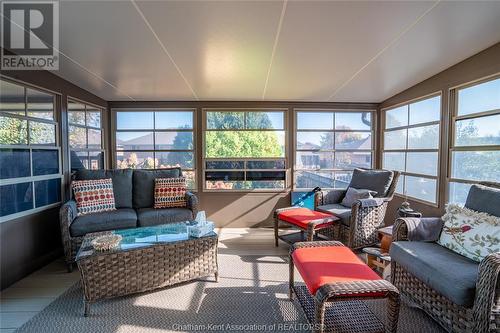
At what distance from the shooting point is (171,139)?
449 centimetres

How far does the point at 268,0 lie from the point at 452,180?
2966 mm

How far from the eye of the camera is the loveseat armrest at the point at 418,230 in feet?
7.32

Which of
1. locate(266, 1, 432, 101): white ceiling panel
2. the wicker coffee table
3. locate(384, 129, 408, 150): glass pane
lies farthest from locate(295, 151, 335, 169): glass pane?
the wicker coffee table

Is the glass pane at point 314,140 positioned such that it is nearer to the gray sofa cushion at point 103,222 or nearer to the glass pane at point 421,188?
the glass pane at point 421,188

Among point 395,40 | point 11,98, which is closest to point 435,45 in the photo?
point 395,40

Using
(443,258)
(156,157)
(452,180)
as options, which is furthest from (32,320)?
(452,180)

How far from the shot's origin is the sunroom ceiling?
1814mm

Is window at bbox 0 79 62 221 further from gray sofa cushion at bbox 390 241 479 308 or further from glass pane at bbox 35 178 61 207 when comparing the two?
gray sofa cushion at bbox 390 241 479 308

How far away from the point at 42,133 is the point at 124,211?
131 cm

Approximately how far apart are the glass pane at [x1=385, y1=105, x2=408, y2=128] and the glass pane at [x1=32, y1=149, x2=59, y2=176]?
5.05 metres

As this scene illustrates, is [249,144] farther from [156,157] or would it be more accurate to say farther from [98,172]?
[98,172]

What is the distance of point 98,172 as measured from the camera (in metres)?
3.46

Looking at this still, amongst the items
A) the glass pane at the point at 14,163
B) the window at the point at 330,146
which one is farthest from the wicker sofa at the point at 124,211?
the window at the point at 330,146

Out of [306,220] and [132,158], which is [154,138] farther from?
[306,220]
